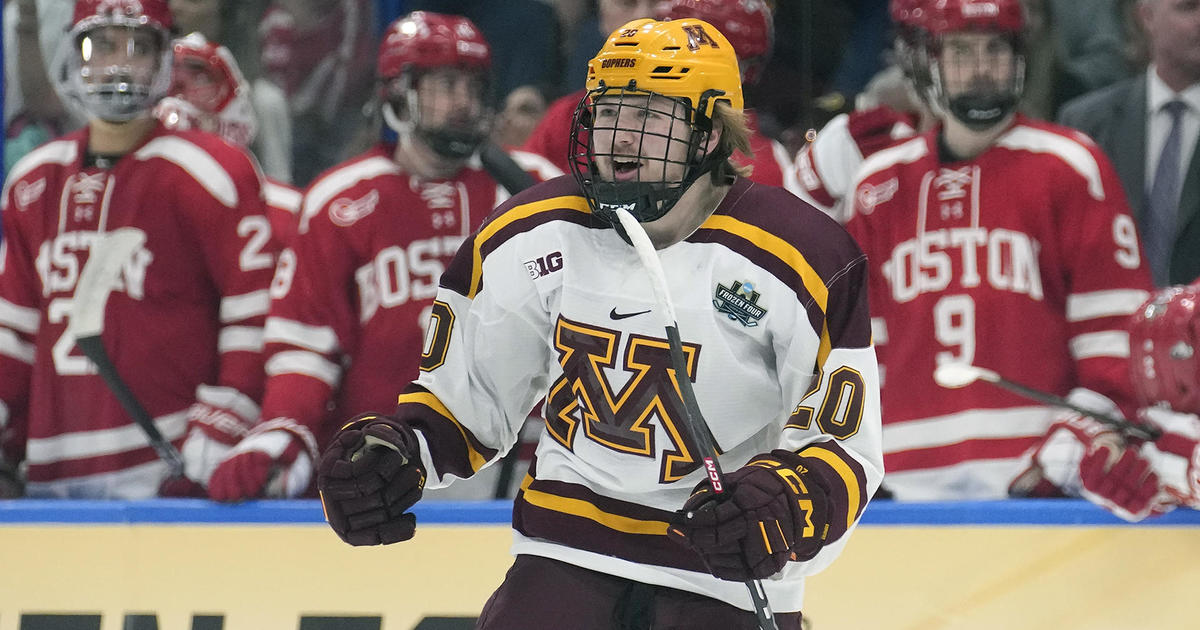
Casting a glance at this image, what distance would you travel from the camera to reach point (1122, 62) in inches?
168

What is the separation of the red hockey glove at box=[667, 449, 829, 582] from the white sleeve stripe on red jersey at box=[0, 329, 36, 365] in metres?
2.40

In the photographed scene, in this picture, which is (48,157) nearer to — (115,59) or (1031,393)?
(115,59)

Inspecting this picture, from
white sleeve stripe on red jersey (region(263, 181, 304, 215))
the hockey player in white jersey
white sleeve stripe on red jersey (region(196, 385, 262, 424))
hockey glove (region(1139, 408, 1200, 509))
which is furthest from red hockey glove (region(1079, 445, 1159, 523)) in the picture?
white sleeve stripe on red jersey (region(263, 181, 304, 215))

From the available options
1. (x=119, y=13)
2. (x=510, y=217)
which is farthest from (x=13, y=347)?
(x=510, y=217)

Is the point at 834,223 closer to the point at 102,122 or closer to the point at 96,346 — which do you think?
the point at 96,346

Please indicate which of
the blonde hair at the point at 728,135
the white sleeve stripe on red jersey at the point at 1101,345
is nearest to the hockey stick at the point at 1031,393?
the white sleeve stripe on red jersey at the point at 1101,345

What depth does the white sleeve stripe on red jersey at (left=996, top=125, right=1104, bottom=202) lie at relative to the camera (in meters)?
3.48

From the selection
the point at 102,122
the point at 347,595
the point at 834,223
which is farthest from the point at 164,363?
the point at 834,223

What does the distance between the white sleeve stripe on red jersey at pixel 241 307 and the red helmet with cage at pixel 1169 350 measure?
1.92m

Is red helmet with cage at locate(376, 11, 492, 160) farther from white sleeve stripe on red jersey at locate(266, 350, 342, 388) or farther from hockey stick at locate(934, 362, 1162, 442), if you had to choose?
hockey stick at locate(934, 362, 1162, 442)

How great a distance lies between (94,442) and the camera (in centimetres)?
387

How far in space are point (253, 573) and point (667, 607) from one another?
4.12ft

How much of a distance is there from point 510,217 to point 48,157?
77.6 inches

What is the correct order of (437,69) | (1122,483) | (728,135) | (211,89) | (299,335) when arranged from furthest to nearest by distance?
(211,89) < (437,69) < (299,335) < (1122,483) < (728,135)
